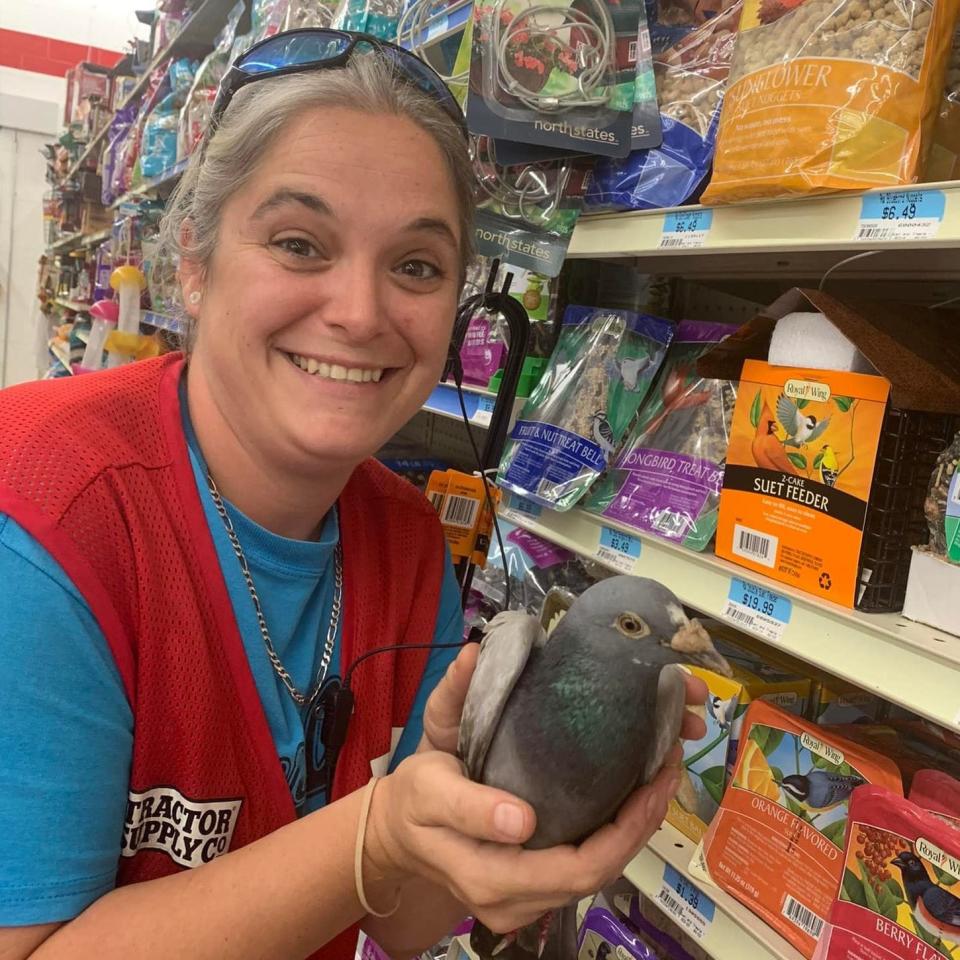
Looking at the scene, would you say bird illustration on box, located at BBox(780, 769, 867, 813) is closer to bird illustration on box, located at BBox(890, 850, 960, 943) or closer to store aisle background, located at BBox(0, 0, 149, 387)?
bird illustration on box, located at BBox(890, 850, 960, 943)

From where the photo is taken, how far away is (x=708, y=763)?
1097 millimetres

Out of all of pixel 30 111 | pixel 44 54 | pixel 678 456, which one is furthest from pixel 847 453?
pixel 30 111

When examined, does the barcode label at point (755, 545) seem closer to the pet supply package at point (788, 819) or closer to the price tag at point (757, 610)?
the price tag at point (757, 610)

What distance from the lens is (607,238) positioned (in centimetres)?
117

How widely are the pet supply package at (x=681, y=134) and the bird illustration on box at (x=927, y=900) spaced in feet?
2.79

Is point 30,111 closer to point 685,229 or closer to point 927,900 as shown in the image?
point 685,229

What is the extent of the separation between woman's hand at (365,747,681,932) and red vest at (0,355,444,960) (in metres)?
0.22

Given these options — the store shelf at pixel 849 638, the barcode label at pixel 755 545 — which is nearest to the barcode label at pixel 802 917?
the store shelf at pixel 849 638

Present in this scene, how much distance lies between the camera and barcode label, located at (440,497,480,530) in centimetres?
143

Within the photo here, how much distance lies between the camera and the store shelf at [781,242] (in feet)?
2.61

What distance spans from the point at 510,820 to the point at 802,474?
54 centimetres

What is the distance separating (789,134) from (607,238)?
14.9 inches

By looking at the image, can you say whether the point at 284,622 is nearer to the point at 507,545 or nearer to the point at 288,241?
the point at 288,241

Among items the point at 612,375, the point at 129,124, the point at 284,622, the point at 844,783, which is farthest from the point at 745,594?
the point at 129,124
